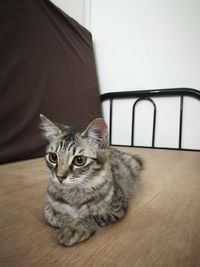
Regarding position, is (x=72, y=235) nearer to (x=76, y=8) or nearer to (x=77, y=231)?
(x=77, y=231)

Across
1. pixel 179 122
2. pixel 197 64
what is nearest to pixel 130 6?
pixel 197 64

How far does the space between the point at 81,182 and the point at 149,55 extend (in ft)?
5.19

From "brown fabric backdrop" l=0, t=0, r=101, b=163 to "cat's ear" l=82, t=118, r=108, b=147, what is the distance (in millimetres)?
723

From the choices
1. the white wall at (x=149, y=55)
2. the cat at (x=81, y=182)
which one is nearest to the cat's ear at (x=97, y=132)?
the cat at (x=81, y=182)

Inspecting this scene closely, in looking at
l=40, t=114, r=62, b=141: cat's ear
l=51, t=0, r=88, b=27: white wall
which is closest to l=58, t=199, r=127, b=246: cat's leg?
l=40, t=114, r=62, b=141: cat's ear

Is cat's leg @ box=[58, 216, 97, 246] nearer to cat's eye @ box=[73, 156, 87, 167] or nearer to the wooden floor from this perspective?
the wooden floor

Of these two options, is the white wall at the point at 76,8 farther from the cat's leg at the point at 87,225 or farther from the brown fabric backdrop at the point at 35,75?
the cat's leg at the point at 87,225

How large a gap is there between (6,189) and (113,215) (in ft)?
1.39

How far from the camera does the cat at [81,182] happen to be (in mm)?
579

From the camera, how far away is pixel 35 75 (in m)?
1.42

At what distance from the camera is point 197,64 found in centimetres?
175

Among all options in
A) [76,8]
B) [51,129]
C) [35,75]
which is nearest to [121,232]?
[51,129]

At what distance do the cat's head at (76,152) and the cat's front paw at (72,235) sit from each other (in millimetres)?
103

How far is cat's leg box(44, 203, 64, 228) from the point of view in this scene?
0.58 metres
